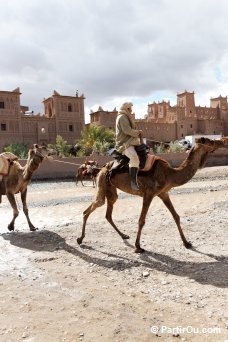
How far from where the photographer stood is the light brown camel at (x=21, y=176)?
809 cm

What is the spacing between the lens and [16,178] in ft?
27.3

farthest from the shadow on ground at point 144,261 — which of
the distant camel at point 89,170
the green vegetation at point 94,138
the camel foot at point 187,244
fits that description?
the green vegetation at point 94,138

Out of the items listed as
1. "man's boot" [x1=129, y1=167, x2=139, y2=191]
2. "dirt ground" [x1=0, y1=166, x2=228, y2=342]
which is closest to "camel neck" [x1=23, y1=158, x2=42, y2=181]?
"dirt ground" [x1=0, y1=166, x2=228, y2=342]

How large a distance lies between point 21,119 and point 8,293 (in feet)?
144

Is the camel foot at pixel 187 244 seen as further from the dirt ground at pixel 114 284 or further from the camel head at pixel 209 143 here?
the camel head at pixel 209 143

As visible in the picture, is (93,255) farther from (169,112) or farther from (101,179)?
(169,112)

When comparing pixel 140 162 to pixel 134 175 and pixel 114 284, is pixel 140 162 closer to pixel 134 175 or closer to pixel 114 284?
pixel 134 175

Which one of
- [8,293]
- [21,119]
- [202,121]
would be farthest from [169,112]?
[8,293]

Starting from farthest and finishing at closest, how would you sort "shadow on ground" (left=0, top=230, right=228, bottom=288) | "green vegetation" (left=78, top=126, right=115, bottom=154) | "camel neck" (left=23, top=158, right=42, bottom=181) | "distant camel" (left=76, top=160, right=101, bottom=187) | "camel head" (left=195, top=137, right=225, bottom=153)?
1. "green vegetation" (left=78, top=126, right=115, bottom=154)
2. "distant camel" (left=76, top=160, right=101, bottom=187)
3. "camel neck" (left=23, top=158, right=42, bottom=181)
4. "camel head" (left=195, top=137, right=225, bottom=153)
5. "shadow on ground" (left=0, top=230, right=228, bottom=288)

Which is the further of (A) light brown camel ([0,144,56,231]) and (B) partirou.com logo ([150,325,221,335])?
(A) light brown camel ([0,144,56,231])

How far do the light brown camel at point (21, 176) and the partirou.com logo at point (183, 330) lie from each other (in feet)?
17.3

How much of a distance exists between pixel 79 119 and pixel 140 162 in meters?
45.9

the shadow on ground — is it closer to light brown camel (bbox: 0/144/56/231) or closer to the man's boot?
light brown camel (bbox: 0/144/56/231)

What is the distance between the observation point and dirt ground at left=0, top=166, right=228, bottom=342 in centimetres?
362
